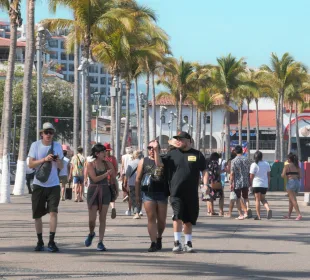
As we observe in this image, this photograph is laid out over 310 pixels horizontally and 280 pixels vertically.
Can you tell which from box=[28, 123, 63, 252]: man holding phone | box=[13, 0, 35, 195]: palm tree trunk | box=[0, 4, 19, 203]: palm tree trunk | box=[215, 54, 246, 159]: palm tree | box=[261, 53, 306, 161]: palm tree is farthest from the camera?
box=[261, 53, 306, 161]: palm tree

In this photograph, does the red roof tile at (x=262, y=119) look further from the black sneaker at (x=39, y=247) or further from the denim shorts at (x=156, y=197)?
the black sneaker at (x=39, y=247)

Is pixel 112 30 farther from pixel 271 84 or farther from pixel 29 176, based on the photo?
pixel 271 84

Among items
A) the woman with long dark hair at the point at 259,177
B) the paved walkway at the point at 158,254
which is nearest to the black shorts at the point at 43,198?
the paved walkway at the point at 158,254

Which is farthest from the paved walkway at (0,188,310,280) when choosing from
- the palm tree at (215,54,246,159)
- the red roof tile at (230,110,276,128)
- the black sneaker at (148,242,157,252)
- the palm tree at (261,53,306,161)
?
the red roof tile at (230,110,276,128)

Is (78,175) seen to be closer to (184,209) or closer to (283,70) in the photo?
→ (184,209)

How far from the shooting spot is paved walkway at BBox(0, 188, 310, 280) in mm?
10938

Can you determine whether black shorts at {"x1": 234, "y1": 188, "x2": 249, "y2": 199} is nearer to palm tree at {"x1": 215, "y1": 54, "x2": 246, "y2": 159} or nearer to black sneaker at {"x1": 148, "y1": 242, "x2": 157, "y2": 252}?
black sneaker at {"x1": 148, "y1": 242, "x2": 157, "y2": 252}

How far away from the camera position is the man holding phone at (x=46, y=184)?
13.1 metres

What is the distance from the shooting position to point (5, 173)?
2611 centimetres

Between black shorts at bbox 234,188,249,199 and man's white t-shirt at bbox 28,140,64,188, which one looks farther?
black shorts at bbox 234,188,249,199

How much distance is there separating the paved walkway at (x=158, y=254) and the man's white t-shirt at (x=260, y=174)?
1.44 m

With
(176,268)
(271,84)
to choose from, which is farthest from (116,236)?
(271,84)

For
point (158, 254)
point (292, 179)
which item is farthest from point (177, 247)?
point (292, 179)

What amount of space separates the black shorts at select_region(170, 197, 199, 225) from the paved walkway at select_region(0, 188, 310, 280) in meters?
0.53
